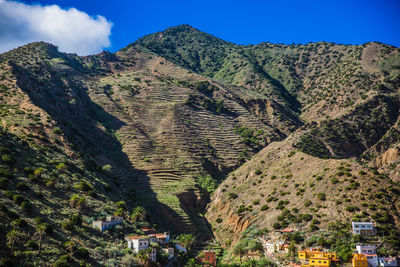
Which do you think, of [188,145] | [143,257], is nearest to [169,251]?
[143,257]

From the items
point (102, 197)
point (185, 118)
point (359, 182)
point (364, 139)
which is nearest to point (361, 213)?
point (359, 182)

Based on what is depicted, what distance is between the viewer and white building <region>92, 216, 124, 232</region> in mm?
45125

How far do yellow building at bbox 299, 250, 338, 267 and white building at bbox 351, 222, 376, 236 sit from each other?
5.03 m

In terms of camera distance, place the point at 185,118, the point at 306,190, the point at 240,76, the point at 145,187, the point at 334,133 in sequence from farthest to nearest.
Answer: the point at 240,76, the point at 185,118, the point at 334,133, the point at 145,187, the point at 306,190

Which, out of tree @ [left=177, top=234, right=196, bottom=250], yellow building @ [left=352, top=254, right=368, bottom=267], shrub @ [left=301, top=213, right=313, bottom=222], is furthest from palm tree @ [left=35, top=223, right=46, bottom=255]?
shrub @ [left=301, top=213, right=313, bottom=222]

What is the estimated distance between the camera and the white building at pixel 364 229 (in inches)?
1741

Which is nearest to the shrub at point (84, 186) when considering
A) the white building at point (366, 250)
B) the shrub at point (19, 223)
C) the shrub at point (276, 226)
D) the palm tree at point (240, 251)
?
the shrub at point (19, 223)

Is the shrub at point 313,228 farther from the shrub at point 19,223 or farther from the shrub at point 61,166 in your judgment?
the shrub at point 61,166

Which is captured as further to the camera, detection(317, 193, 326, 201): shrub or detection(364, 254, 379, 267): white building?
detection(317, 193, 326, 201): shrub

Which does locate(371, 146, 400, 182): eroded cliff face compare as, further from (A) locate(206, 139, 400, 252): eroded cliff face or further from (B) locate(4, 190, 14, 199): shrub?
(B) locate(4, 190, 14, 199): shrub

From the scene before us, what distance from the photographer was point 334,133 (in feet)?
295

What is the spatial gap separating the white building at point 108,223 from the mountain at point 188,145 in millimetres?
1163

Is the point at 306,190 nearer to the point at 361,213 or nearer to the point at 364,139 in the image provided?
the point at 361,213

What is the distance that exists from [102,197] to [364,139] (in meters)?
69.2
